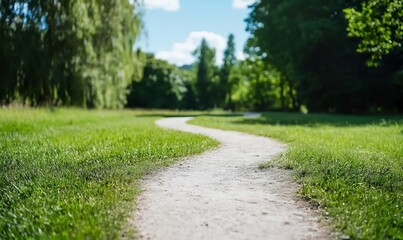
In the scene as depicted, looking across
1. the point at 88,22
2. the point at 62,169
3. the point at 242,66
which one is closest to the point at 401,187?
the point at 62,169

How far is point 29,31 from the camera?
1975cm

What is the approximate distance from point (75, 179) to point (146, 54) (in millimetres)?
32068

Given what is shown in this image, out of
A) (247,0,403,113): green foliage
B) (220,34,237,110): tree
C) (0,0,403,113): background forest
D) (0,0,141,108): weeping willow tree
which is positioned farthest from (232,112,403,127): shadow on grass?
(220,34,237,110): tree

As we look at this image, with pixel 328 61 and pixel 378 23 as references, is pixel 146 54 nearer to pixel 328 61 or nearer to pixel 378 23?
pixel 328 61

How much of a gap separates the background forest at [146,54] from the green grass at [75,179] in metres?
7.06

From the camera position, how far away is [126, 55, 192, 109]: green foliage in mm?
72688

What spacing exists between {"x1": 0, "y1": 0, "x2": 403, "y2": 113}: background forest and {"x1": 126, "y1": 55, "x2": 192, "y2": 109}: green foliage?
84.1 feet

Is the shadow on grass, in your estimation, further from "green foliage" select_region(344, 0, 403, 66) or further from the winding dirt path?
the winding dirt path

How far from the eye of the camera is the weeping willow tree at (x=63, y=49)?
19.4 meters

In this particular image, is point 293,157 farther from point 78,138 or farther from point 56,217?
point 78,138

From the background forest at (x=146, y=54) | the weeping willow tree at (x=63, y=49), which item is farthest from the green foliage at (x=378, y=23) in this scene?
the weeping willow tree at (x=63, y=49)

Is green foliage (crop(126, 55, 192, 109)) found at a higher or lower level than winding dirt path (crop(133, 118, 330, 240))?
higher

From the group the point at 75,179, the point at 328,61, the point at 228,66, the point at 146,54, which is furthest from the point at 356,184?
the point at 228,66

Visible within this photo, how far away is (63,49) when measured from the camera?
69.8ft
